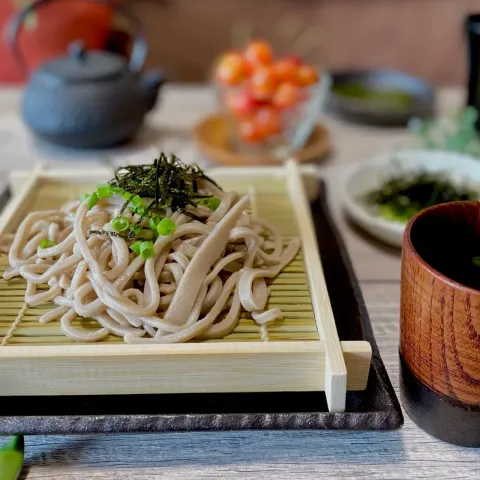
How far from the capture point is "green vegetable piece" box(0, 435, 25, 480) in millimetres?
846

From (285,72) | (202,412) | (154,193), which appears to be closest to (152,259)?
(154,193)

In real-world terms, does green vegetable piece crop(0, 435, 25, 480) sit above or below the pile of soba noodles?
below

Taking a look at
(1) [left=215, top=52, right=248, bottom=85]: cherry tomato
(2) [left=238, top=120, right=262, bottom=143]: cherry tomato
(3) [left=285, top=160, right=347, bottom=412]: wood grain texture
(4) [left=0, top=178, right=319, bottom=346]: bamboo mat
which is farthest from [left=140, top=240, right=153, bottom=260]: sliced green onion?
(1) [left=215, top=52, right=248, bottom=85]: cherry tomato

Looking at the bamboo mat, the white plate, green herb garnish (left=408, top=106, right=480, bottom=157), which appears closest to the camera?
the bamboo mat

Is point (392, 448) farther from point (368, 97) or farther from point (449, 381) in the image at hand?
point (368, 97)

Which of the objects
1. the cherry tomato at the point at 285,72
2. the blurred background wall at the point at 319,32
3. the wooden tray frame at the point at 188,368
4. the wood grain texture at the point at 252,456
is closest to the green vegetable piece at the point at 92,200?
the wooden tray frame at the point at 188,368

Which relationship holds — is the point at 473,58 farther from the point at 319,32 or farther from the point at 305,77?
A: the point at 319,32

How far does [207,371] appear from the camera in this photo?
35.4 inches

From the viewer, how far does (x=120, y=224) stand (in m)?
1.05

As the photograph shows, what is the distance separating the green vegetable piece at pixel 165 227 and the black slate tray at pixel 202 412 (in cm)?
27

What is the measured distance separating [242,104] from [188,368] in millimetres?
1202

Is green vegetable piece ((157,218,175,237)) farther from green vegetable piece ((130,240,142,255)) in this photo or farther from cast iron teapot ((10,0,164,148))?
cast iron teapot ((10,0,164,148))

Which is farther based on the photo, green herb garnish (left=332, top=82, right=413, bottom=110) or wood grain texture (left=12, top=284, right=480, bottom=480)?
green herb garnish (left=332, top=82, right=413, bottom=110)

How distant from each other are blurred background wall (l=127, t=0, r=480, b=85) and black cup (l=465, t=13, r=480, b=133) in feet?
4.37
